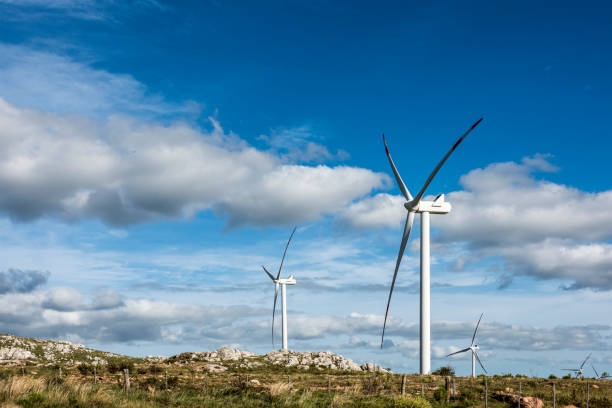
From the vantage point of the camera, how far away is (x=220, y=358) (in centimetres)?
10156

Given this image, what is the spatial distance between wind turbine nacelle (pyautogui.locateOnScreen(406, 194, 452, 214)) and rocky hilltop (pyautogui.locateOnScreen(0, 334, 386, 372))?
110ft

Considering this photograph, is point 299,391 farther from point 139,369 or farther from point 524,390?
point 139,369

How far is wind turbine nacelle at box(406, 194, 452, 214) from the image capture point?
221 ft

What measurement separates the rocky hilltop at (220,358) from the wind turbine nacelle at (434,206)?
33482 mm

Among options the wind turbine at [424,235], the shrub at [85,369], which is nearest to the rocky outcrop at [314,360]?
the wind turbine at [424,235]

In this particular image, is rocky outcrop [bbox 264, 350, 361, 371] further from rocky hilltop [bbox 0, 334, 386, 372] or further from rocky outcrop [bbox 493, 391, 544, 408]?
Result: rocky outcrop [bbox 493, 391, 544, 408]

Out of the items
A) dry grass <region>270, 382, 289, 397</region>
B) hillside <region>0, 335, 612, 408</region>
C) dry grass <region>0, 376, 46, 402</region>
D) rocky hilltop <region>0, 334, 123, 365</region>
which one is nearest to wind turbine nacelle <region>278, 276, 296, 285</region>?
rocky hilltop <region>0, 334, 123, 365</region>

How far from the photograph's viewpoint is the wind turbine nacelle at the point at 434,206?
2650 inches

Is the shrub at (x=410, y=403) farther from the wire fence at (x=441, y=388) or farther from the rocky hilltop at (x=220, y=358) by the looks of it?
the rocky hilltop at (x=220, y=358)

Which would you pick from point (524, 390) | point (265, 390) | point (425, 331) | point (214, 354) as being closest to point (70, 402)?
point (265, 390)

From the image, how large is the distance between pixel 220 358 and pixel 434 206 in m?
52.1

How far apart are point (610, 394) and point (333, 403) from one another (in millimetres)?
26440

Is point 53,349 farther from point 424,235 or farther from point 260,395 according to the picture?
point 260,395

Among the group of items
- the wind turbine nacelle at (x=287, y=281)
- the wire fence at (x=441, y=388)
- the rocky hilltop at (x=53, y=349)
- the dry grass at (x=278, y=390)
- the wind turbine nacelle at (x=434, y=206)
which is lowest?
the rocky hilltop at (x=53, y=349)
